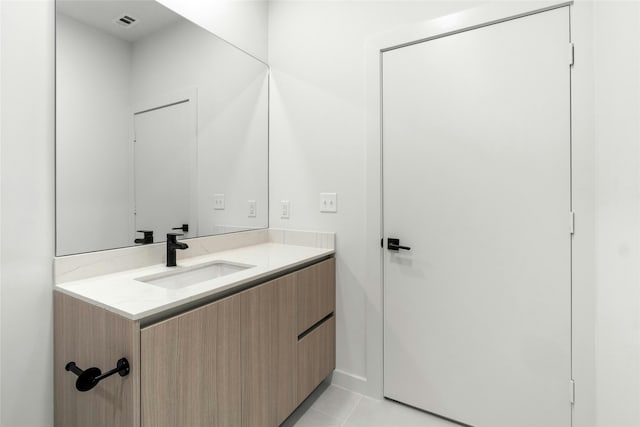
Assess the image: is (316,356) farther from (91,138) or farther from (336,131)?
(91,138)

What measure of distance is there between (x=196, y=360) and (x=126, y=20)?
1464mm

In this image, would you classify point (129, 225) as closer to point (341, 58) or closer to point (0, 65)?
point (0, 65)

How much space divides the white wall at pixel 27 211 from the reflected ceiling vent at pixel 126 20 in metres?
0.25

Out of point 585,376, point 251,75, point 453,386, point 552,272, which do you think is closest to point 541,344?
point 585,376

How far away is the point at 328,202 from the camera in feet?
6.44

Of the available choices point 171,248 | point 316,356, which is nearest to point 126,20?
point 171,248

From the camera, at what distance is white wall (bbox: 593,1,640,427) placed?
3.43ft

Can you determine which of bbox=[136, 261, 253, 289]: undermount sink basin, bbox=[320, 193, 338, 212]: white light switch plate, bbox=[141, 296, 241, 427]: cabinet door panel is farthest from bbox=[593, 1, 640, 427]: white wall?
bbox=[136, 261, 253, 289]: undermount sink basin

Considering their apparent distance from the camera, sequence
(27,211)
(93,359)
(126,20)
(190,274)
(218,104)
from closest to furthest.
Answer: (93,359) → (27,211) → (126,20) → (190,274) → (218,104)

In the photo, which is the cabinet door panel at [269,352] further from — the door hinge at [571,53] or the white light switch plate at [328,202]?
the door hinge at [571,53]

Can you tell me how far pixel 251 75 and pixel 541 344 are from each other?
7.12 ft

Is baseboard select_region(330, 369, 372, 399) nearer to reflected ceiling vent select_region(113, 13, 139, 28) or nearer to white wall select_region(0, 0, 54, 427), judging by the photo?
white wall select_region(0, 0, 54, 427)

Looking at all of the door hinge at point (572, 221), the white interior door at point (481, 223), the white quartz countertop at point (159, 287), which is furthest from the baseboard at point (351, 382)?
the door hinge at point (572, 221)

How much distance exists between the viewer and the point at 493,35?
1500 mm
